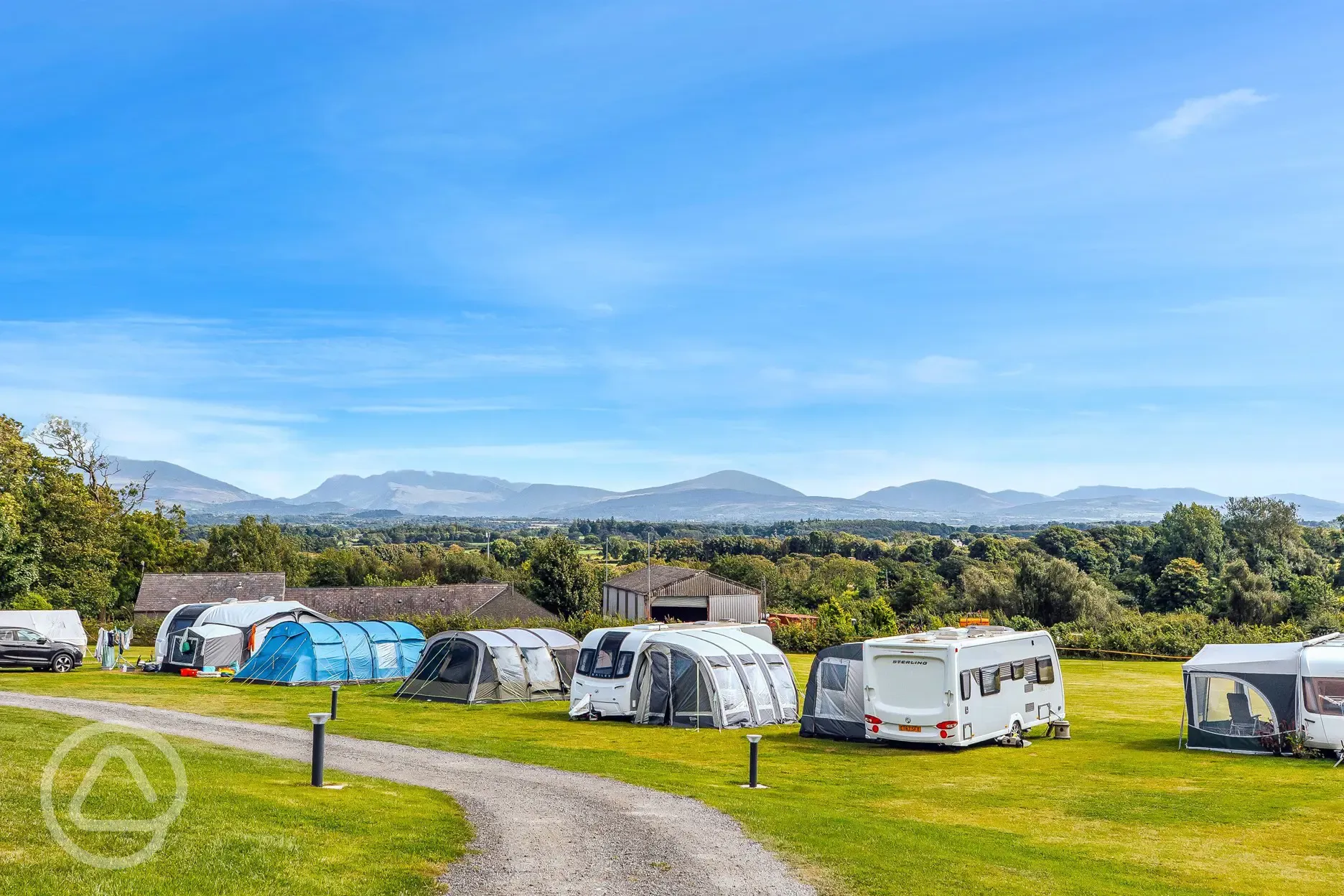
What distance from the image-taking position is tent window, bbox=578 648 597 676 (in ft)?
83.6

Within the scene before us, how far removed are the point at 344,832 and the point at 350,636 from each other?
2299cm

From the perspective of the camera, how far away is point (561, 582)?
Answer: 64875mm

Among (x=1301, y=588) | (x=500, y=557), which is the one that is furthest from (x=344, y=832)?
(x=500, y=557)

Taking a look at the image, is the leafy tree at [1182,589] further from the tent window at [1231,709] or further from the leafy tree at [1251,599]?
the tent window at [1231,709]

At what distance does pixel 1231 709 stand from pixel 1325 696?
1756 mm

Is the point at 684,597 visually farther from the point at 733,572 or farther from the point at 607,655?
the point at 607,655

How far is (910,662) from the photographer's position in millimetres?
20750

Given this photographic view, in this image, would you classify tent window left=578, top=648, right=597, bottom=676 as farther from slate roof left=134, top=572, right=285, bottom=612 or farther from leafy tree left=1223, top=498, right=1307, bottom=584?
leafy tree left=1223, top=498, right=1307, bottom=584

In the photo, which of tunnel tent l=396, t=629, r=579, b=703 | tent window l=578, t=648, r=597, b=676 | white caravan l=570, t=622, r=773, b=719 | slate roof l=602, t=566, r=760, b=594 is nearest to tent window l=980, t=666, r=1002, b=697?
white caravan l=570, t=622, r=773, b=719

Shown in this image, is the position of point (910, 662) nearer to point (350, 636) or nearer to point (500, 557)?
point (350, 636)

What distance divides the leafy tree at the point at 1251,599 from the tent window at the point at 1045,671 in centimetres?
4916

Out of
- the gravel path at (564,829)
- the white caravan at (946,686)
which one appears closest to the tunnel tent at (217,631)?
the gravel path at (564,829)

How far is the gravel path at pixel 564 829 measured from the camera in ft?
32.1

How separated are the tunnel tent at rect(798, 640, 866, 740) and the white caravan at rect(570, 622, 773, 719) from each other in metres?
4.24
